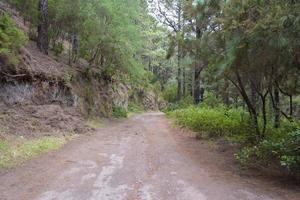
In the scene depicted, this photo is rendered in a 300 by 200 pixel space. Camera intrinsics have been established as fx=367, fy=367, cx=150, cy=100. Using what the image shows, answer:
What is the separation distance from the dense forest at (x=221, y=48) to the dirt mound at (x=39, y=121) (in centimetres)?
200

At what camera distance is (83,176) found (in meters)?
8.03

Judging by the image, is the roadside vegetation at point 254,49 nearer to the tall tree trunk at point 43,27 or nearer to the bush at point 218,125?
the bush at point 218,125

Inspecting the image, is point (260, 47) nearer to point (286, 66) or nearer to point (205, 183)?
point (286, 66)

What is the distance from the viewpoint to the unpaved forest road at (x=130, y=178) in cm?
673

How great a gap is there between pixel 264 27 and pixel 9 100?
9.57m

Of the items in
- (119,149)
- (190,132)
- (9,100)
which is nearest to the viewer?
(119,149)

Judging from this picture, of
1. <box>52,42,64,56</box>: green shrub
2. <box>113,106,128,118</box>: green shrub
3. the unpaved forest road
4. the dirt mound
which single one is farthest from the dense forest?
<box>113,106,128,118</box>: green shrub

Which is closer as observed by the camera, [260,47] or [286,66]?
[260,47]

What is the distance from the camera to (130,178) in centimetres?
793

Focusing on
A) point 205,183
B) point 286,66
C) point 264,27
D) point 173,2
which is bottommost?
point 205,183

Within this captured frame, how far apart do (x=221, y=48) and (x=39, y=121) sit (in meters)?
7.26

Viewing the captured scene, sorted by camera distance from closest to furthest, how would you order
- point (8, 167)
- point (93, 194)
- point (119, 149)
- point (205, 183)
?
point (93, 194), point (205, 183), point (8, 167), point (119, 149)

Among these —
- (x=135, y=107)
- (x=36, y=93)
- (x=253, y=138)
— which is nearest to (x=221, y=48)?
(x=253, y=138)

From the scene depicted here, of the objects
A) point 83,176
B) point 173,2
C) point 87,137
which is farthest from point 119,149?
point 173,2
